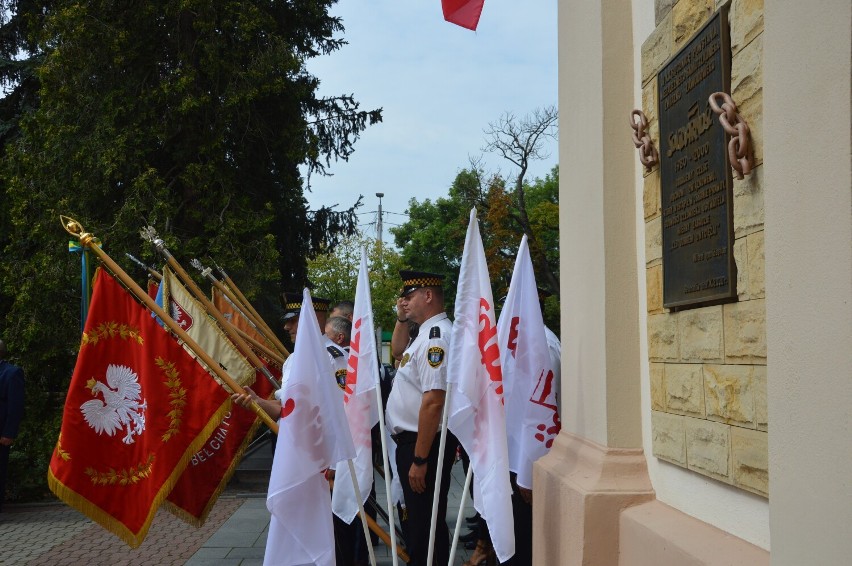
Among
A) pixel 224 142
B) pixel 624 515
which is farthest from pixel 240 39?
pixel 624 515

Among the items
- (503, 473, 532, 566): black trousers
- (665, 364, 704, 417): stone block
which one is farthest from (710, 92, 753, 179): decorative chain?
(503, 473, 532, 566): black trousers

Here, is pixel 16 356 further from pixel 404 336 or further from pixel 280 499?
pixel 280 499

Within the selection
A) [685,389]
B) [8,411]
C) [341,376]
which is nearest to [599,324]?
[685,389]

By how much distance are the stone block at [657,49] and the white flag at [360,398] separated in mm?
2332

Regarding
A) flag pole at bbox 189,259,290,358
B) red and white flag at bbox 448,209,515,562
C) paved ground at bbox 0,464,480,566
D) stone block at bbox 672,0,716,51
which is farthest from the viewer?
flag pole at bbox 189,259,290,358

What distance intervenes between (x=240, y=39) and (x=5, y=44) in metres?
6.01

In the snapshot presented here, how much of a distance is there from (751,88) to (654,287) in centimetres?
134

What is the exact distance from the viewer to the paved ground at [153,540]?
796cm

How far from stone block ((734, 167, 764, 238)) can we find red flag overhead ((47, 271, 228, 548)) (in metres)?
4.42

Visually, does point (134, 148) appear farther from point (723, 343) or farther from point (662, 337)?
point (723, 343)

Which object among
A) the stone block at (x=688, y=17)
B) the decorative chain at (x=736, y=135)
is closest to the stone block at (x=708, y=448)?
the decorative chain at (x=736, y=135)

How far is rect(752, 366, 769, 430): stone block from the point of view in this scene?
3037 millimetres

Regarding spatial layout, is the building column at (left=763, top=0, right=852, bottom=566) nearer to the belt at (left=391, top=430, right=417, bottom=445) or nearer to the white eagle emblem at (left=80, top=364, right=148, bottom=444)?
the belt at (left=391, top=430, right=417, bottom=445)

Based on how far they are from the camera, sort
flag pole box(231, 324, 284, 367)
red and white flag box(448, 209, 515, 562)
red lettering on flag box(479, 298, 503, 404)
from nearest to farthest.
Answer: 1. red and white flag box(448, 209, 515, 562)
2. red lettering on flag box(479, 298, 503, 404)
3. flag pole box(231, 324, 284, 367)
